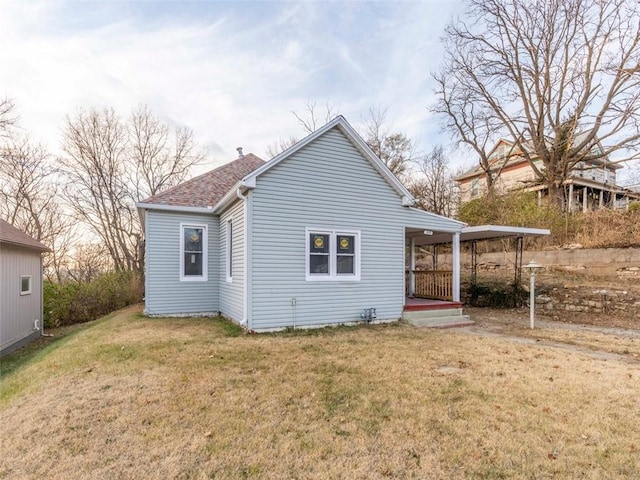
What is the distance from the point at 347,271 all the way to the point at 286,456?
243 inches

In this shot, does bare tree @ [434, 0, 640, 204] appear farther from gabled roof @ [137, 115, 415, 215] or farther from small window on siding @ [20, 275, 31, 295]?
small window on siding @ [20, 275, 31, 295]

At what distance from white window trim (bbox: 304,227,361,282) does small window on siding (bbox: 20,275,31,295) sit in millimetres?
8414

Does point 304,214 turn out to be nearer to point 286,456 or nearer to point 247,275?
point 247,275

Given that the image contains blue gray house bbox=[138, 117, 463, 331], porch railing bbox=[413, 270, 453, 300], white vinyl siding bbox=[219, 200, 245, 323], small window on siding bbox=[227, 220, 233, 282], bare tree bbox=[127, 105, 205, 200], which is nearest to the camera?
blue gray house bbox=[138, 117, 463, 331]

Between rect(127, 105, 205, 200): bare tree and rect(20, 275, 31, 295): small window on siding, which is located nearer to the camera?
rect(20, 275, 31, 295): small window on siding

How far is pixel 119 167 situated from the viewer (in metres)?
22.9

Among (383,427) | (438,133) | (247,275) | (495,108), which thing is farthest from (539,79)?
(383,427)

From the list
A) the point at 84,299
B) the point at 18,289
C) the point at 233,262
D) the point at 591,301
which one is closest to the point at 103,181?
the point at 84,299

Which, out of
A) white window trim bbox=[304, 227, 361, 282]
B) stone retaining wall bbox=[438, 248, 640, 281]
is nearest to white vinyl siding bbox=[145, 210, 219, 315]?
white window trim bbox=[304, 227, 361, 282]

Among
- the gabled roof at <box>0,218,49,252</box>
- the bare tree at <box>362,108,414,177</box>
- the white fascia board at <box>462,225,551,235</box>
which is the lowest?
the gabled roof at <box>0,218,49,252</box>

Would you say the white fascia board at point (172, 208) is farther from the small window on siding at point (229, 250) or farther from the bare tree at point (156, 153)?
the bare tree at point (156, 153)

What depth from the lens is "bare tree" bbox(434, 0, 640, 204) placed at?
15.5 meters

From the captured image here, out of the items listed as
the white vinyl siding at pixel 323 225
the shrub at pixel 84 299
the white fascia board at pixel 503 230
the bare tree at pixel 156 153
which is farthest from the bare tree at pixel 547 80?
the shrub at pixel 84 299

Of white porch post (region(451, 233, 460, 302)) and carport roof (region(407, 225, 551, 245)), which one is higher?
carport roof (region(407, 225, 551, 245))
